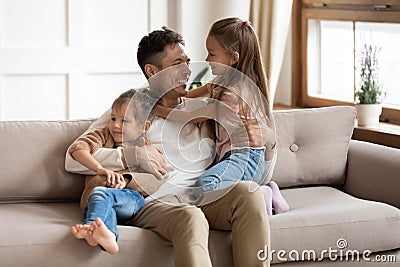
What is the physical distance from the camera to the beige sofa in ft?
8.43

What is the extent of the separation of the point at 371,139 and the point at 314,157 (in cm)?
77

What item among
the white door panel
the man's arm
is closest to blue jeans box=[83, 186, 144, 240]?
the man's arm

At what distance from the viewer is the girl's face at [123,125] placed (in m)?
2.86

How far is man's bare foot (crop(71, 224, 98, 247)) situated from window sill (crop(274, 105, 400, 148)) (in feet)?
5.96

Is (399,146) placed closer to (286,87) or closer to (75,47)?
(286,87)

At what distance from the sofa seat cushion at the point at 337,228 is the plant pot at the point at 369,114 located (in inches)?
44.2

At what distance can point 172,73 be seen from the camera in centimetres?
297

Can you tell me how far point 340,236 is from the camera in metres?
Answer: 2.81

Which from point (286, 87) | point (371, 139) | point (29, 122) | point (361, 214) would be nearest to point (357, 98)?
point (371, 139)

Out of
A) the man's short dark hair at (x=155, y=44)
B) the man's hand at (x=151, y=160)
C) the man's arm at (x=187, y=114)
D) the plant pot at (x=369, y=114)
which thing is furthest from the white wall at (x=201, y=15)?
the man's hand at (x=151, y=160)

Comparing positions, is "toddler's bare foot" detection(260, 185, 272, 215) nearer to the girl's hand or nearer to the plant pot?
the girl's hand

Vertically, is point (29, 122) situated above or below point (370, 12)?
below

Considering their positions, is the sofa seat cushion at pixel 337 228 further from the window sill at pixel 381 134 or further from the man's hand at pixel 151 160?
the window sill at pixel 381 134

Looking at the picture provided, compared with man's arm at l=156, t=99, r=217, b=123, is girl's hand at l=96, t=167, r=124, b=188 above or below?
below
